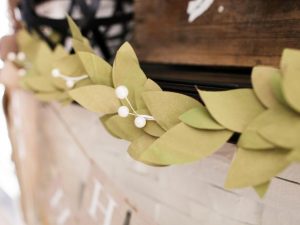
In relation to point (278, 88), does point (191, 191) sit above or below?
below

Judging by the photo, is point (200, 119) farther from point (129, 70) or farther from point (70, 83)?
point (70, 83)

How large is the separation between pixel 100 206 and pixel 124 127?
12.6 inches

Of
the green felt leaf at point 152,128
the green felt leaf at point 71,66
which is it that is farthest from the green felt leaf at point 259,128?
the green felt leaf at point 71,66

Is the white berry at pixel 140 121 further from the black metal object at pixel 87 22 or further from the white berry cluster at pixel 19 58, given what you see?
the white berry cluster at pixel 19 58

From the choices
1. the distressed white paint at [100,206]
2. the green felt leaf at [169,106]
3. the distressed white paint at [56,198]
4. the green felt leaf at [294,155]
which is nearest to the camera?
the green felt leaf at [294,155]

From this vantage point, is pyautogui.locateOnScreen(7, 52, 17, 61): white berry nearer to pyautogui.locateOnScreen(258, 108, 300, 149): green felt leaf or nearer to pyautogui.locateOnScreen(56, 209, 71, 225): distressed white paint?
pyautogui.locateOnScreen(56, 209, 71, 225): distressed white paint

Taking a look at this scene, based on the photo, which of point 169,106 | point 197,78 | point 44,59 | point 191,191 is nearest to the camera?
point 169,106

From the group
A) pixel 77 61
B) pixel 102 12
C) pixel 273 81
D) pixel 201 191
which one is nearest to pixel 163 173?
pixel 201 191

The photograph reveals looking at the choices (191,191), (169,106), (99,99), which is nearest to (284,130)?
(169,106)

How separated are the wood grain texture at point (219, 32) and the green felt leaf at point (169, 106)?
17cm

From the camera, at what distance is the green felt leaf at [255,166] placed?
0.32m

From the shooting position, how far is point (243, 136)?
341 millimetres

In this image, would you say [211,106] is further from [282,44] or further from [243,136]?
[282,44]

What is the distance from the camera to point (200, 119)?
37 centimetres
